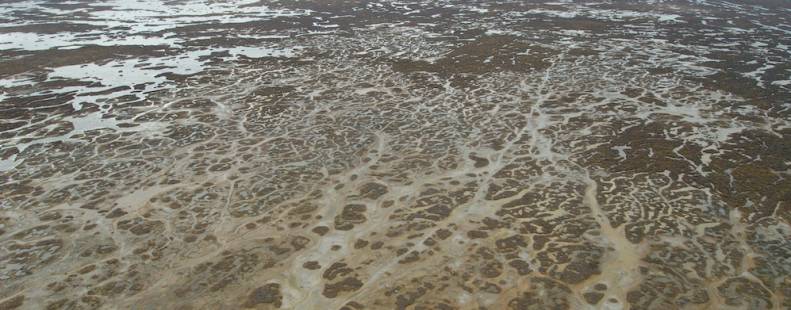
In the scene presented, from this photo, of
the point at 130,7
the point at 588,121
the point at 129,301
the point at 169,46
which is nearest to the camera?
the point at 129,301

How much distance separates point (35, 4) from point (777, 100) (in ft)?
136

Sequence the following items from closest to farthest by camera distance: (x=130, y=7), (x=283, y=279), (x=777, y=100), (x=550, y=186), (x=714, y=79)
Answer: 1. (x=283, y=279)
2. (x=550, y=186)
3. (x=777, y=100)
4. (x=714, y=79)
5. (x=130, y=7)

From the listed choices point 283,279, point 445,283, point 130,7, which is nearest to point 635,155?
point 445,283

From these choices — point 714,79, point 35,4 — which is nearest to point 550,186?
point 714,79

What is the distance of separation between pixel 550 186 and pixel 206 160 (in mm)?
6431

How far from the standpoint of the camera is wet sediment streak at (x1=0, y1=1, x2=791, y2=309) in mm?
6359

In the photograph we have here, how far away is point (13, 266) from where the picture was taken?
22.0ft

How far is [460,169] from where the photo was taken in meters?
9.49

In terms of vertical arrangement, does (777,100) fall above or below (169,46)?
below

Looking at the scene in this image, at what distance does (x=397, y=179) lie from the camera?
30.0ft

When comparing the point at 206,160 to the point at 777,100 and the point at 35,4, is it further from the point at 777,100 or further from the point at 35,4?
the point at 35,4

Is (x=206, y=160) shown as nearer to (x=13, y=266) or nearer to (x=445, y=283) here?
(x=13, y=266)

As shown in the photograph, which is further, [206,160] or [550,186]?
[206,160]

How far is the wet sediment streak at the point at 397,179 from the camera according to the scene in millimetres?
6359
